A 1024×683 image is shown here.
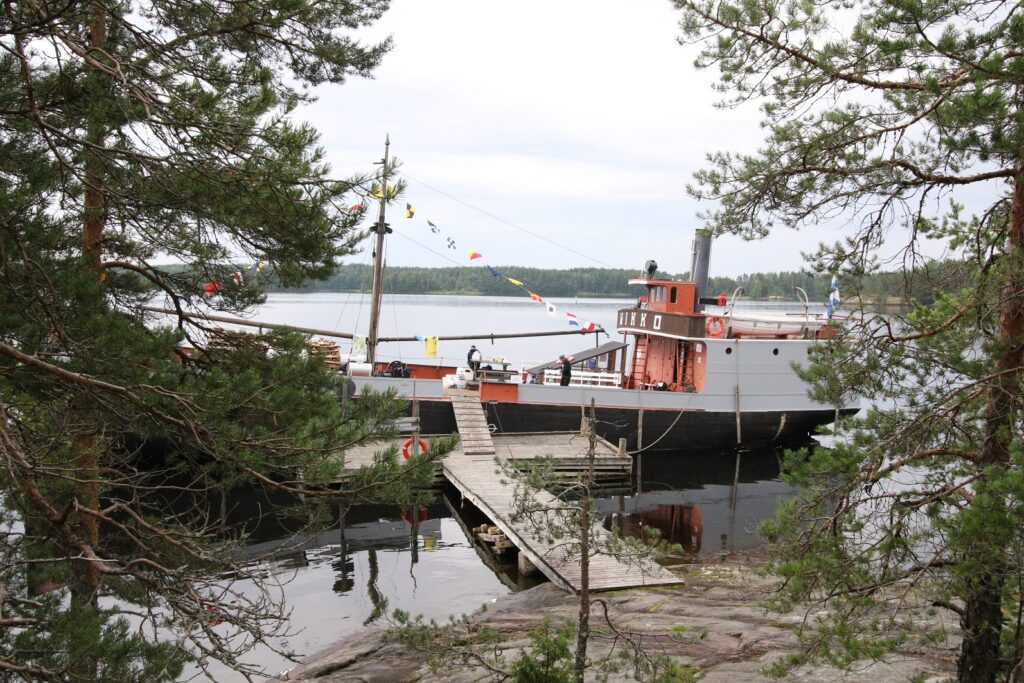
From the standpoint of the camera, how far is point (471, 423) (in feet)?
64.8

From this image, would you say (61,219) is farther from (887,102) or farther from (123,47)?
(887,102)

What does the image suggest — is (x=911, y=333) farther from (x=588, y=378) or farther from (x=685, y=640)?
(x=588, y=378)

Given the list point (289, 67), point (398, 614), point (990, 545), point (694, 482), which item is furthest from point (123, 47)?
point (694, 482)

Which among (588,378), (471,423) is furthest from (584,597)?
(588,378)

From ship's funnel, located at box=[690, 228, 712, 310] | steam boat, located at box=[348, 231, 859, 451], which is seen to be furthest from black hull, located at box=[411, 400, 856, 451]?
ship's funnel, located at box=[690, 228, 712, 310]

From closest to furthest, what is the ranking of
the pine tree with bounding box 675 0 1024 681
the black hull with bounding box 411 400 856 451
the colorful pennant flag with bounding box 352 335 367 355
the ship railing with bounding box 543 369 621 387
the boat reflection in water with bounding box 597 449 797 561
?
the pine tree with bounding box 675 0 1024 681
the boat reflection in water with bounding box 597 449 797 561
the black hull with bounding box 411 400 856 451
the colorful pennant flag with bounding box 352 335 367 355
the ship railing with bounding box 543 369 621 387

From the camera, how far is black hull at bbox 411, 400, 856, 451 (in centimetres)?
2162

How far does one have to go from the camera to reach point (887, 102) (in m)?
5.43

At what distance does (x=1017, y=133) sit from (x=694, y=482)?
57.1ft

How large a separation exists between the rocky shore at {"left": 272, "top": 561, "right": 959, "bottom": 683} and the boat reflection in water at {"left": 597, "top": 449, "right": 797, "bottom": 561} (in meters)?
3.77

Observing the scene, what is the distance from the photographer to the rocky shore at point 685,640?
22.6 ft

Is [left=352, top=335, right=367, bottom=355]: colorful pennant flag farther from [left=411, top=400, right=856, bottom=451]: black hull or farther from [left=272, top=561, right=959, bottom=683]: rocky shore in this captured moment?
[left=272, top=561, right=959, bottom=683]: rocky shore

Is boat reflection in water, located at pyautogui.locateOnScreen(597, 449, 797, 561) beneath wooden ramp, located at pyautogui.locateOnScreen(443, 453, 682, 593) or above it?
beneath

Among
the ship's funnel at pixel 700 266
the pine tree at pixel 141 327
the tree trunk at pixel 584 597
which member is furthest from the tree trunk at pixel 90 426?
the ship's funnel at pixel 700 266
